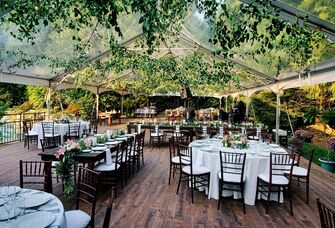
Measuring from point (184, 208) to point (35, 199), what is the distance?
8.31 ft

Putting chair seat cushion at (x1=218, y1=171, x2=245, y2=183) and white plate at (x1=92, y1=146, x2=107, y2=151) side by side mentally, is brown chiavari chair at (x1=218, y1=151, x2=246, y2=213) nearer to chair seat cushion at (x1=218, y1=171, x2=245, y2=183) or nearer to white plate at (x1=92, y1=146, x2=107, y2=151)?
chair seat cushion at (x1=218, y1=171, x2=245, y2=183)

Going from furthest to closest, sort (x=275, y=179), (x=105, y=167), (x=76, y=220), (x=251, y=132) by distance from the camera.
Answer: (x=251, y=132) → (x=105, y=167) → (x=275, y=179) → (x=76, y=220)

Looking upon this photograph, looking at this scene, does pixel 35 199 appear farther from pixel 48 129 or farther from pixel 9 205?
pixel 48 129

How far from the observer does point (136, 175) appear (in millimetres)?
6211

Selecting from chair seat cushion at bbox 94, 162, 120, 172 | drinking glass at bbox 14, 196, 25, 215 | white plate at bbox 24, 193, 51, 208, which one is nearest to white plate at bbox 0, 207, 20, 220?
drinking glass at bbox 14, 196, 25, 215

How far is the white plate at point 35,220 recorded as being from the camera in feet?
6.56

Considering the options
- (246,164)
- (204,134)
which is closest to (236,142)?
(246,164)

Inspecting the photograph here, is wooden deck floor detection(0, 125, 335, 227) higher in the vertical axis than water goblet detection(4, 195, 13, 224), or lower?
lower

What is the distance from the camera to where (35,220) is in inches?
82.0

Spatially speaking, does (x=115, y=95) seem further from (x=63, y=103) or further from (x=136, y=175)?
(x=136, y=175)

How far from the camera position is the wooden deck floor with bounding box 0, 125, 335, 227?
382 centimetres

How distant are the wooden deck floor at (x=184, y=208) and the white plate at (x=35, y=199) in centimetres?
131

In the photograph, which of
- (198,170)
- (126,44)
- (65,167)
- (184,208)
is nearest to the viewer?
(65,167)

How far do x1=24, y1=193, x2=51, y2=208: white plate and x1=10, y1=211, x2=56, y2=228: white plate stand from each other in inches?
7.5
